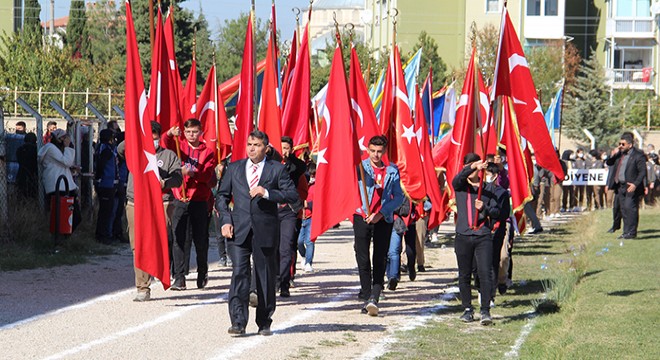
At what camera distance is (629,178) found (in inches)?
957

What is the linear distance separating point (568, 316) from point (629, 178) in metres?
11.6

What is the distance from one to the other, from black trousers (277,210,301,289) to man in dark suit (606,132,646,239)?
1156 cm

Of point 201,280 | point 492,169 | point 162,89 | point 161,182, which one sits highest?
point 162,89

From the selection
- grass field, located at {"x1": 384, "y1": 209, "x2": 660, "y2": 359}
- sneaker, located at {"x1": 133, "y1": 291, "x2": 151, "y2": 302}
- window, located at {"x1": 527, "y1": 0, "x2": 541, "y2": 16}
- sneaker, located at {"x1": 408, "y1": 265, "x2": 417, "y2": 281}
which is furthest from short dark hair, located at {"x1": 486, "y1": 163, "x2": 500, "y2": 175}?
window, located at {"x1": 527, "y1": 0, "x2": 541, "y2": 16}

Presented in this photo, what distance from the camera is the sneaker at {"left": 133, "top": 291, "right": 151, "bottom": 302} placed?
1374cm

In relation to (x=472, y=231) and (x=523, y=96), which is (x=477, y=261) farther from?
(x=523, y=96)

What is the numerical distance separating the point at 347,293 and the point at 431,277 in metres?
2.69

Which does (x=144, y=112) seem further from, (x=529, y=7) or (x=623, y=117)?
(x=529, y=7)

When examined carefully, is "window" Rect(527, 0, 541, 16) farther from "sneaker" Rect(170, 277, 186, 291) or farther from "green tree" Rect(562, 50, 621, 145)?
"sneaker" Rect(170, 277, 186, 291)

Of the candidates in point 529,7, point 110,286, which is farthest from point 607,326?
point 529,7

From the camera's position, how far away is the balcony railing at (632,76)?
77438 mm

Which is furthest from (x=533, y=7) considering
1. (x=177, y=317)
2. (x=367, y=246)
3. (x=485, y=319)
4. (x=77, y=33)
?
(x=177, y=317)

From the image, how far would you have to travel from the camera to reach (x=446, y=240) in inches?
965

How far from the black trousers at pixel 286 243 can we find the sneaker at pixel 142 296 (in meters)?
1.56
